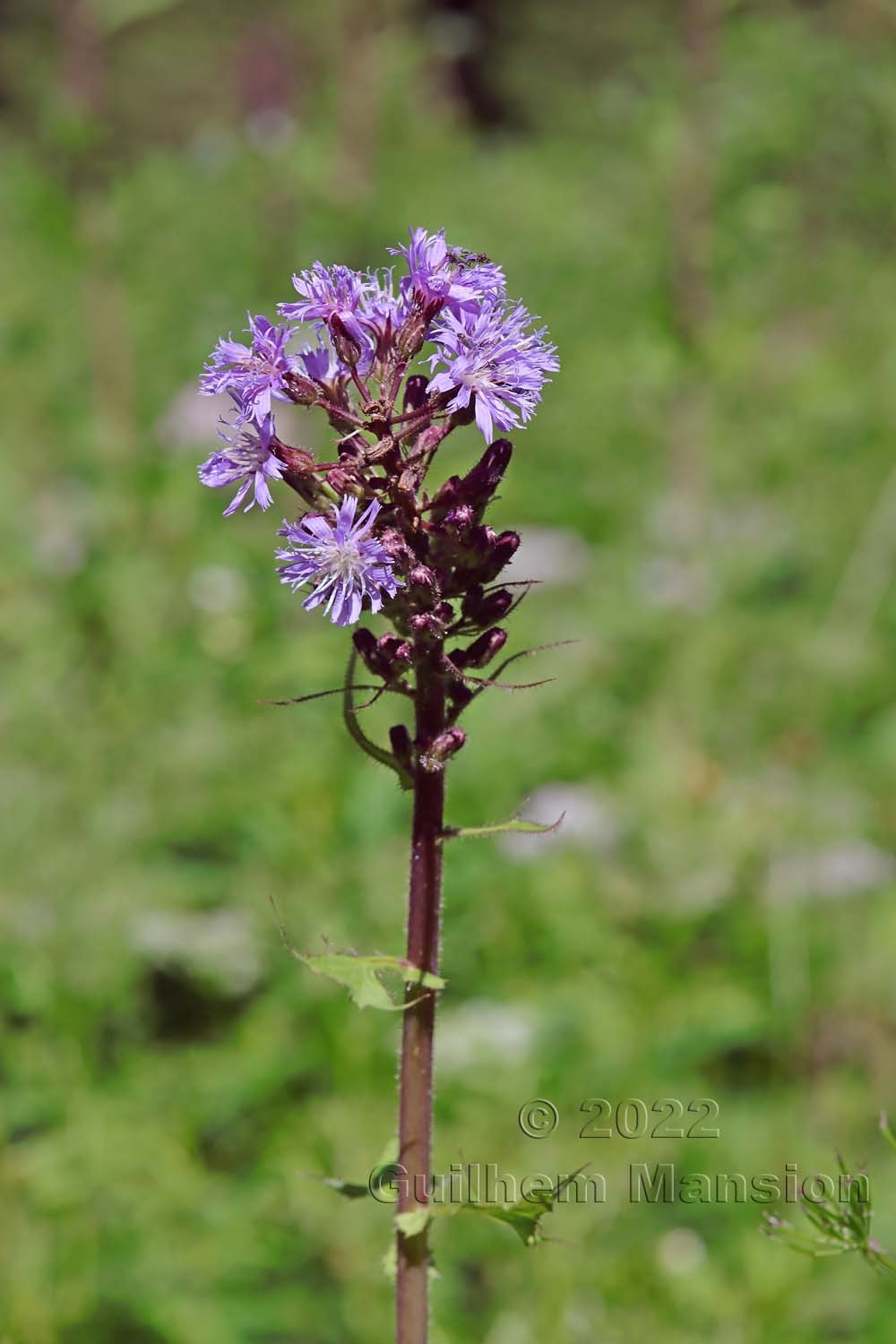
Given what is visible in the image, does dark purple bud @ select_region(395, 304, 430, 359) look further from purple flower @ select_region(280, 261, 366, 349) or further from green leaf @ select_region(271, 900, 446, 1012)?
green leaf @ select_region(271, 900, 446, 1012)

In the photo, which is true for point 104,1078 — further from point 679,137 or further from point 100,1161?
point 679,137

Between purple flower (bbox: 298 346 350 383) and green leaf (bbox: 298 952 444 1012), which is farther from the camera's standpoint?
purple flower (bbox: 298 346 350 383)

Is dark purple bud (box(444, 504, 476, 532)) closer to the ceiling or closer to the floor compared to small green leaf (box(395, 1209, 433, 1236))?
closer to the ceiling

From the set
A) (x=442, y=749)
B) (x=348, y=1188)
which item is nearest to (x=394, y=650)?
(x=442, y=749)

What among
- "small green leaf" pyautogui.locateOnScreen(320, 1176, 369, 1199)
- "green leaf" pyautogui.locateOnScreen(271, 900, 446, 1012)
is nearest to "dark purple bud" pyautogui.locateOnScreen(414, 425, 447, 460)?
"green leaf" pyautogui.locateOnScreen(271, 900, 446, 1012)

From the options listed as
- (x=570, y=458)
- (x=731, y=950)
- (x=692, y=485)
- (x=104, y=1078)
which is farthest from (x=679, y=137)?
(x=104, y=1078)

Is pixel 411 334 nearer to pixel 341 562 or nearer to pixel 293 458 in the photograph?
pixel 293 458
